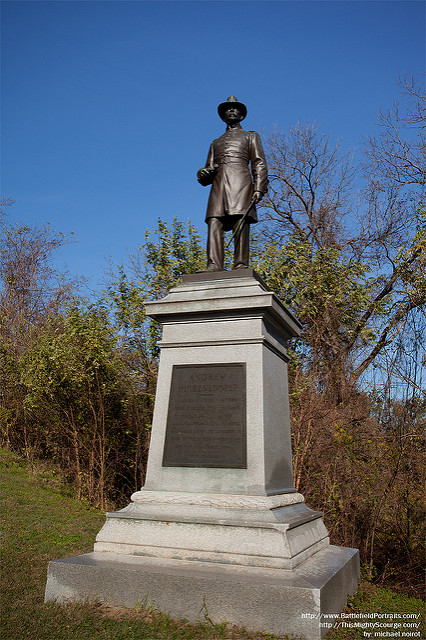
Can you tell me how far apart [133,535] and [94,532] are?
3257 millimetres

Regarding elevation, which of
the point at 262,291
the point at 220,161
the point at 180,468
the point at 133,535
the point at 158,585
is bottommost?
the point at 158,585

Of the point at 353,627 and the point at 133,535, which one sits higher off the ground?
the point at 133,535

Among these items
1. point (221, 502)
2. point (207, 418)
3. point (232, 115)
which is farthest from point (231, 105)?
point (221, 502)

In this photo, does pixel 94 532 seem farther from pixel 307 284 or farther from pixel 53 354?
pixel 307 284

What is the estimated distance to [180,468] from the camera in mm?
4754

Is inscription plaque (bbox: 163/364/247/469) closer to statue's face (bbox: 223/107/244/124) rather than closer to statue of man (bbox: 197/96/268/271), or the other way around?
statue of man (bbox: 197/96/268/271)

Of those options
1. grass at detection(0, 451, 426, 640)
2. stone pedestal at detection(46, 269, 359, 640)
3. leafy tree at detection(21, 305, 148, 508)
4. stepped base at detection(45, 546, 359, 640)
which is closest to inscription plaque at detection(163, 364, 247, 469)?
stone pedestal at detection(46, 269, 359, 640)

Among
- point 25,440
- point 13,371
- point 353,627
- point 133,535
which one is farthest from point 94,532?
point 13,371

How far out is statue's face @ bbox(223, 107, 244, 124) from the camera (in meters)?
6.35

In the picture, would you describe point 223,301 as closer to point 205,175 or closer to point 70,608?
point 205,175

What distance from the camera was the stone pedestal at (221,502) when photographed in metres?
3.67

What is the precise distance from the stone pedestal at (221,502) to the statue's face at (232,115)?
2144 mm

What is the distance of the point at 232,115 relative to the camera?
634 centimetres

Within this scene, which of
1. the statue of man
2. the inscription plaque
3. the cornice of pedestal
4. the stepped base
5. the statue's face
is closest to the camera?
the stepped base
